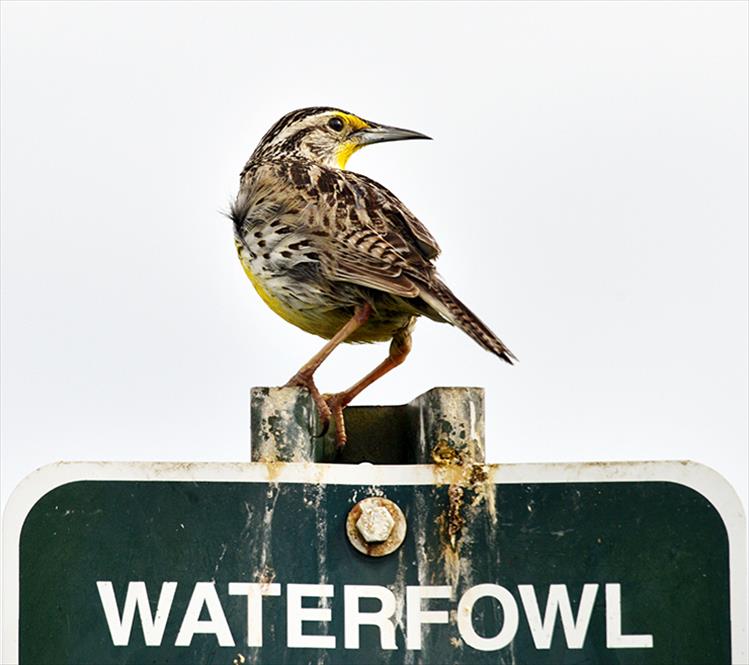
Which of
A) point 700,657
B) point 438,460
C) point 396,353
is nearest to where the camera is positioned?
point 700,657

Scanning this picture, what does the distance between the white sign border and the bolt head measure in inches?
2.2

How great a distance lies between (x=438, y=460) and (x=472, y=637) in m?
0.46

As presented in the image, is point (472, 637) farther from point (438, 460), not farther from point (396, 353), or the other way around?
point (396, 353)

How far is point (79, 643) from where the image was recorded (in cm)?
277

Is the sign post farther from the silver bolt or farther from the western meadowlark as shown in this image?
the western meadowlark

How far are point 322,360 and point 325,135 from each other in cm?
224

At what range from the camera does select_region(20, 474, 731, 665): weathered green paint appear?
2758 millimetres

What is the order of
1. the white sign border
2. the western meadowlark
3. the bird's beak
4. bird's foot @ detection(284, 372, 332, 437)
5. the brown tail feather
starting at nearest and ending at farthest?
the white sign border
bird's foot @ detection(284, 372, 332, 437)
the brown tail feather
the western meadowlark
the bird's beak

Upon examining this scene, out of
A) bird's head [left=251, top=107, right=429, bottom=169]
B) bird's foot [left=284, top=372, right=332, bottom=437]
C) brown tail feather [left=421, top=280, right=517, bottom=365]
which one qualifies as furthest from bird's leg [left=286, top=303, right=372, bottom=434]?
bird's head [left=251, top=107, right=429, bottom=169]

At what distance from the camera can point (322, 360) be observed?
4.36 metres

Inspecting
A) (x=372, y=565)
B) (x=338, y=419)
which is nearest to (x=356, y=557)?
(x=372, y=565)

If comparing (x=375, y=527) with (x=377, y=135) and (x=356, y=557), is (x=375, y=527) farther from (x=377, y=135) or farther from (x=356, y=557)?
(x=377, y=135)

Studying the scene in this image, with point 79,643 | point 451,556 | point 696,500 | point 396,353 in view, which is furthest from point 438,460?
point 396,353

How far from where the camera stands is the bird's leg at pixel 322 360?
3.97 meters
